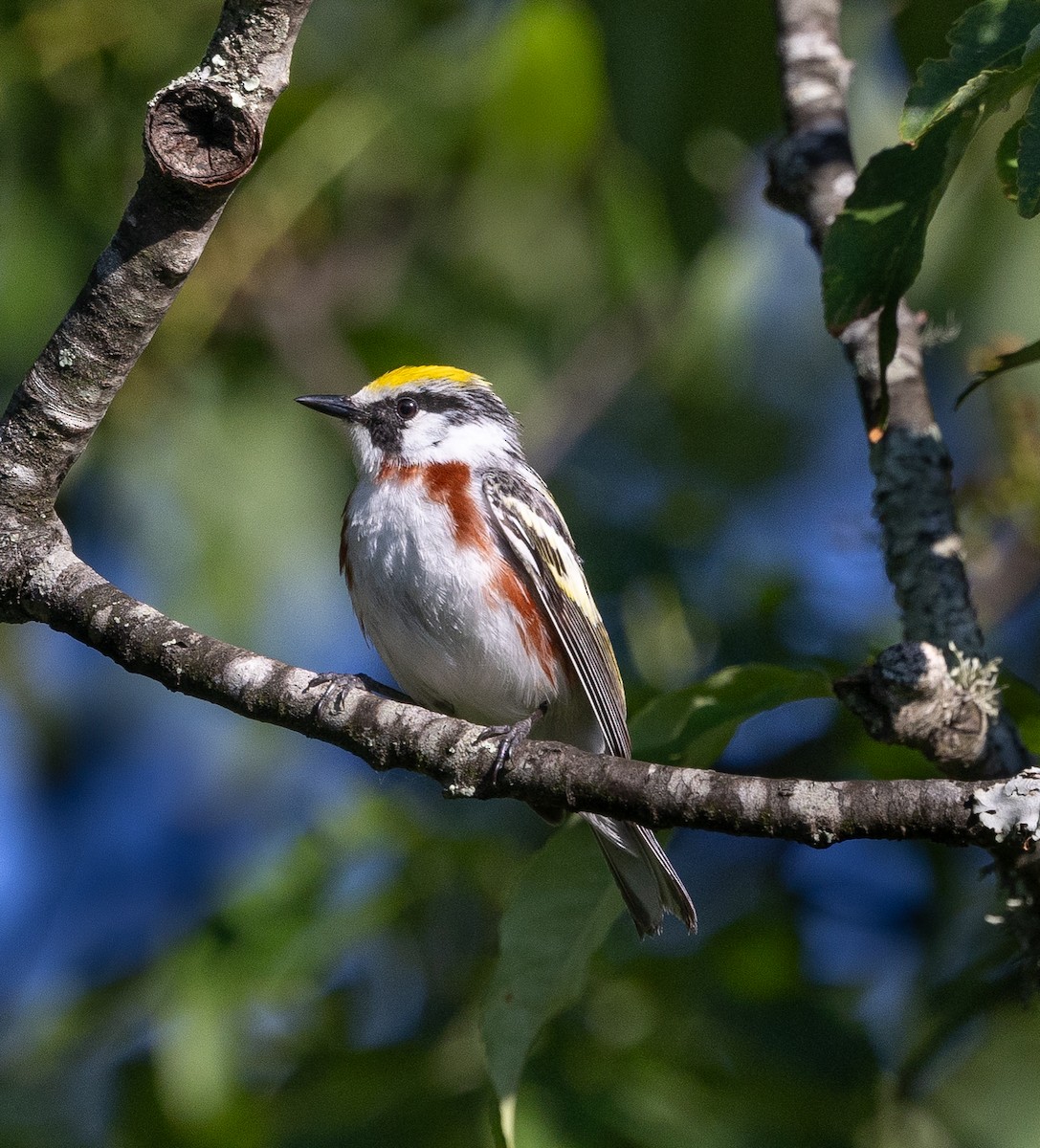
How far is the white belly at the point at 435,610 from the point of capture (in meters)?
4.28

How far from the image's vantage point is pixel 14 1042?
4480 millimetres

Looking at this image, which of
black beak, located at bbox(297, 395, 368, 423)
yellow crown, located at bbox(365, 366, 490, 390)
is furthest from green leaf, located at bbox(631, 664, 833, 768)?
yellow crown, located at bbox(365, 366, 490, 390)

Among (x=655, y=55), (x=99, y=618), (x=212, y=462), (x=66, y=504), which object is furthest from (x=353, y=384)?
(x=99, y=618)

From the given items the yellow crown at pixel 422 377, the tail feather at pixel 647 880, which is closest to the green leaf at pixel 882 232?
the tail feather at pixel 647 880

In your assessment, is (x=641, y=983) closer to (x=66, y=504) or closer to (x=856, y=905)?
(x=856, y=905)

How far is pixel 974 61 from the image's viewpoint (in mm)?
2352

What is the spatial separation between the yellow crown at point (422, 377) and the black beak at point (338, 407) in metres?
0.16

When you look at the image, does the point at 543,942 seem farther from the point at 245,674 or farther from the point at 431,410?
the point at 431,410

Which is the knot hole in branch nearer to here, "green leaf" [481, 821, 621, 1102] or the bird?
"green leaf" [481, 821, 621, 1102]

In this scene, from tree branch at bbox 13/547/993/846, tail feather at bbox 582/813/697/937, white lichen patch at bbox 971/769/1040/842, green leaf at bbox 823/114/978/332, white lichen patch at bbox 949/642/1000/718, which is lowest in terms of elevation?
tail feather at bbox 582/813/697/937

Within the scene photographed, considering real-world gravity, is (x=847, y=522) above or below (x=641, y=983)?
above

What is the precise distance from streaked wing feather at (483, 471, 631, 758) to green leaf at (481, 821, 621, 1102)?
38.7 inches

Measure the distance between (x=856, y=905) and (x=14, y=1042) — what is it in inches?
111

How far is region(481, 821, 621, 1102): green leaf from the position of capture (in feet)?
9.45
